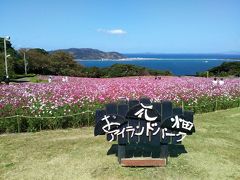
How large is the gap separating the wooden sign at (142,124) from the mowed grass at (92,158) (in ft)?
1.02

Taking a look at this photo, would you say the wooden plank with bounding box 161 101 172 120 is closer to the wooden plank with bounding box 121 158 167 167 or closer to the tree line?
the wooden plank with bounding box 121 158 167 167

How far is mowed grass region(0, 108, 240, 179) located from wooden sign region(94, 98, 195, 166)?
1.02 feet

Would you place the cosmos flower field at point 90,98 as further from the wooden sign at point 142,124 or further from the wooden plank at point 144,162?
the wooden plank at point 144,162

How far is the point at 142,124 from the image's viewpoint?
7660 mm

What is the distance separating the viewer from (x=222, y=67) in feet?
204

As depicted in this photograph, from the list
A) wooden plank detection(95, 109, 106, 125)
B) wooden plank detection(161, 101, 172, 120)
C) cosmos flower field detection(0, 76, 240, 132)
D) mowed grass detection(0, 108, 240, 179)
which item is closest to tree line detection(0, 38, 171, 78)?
cosmos flower field detection(0, 76, 240, 132)

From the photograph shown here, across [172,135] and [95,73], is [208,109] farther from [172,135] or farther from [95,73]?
[95,73]

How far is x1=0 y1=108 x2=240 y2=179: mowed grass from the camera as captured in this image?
288 inches

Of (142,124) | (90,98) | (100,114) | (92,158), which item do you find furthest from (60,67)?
(142,124)

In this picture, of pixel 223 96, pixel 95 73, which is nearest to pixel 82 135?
pixel 223 96

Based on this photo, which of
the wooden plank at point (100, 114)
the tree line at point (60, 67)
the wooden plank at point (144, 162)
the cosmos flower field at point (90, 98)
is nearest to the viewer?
the wooden plank at point (144, 162)

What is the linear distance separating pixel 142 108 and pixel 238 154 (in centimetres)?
286

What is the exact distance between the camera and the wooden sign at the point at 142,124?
755cm

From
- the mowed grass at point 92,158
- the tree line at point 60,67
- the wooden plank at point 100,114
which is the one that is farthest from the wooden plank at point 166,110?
the tree line at point 60,67
